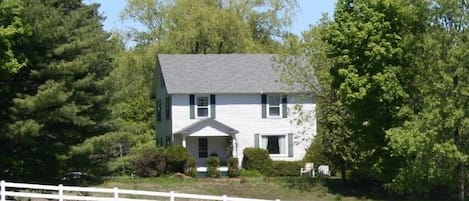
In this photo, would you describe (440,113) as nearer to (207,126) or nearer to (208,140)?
(207,126)

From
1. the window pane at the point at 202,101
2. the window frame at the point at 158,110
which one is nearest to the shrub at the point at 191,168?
the window pane at the point at 202,101

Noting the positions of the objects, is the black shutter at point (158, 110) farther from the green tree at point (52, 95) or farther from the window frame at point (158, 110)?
the green tree at point (52, 95)

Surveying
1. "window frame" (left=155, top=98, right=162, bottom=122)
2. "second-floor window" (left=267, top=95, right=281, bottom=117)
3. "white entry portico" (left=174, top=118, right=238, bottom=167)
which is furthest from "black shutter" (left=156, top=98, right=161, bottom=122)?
"second-floor window" (left=267, top=95, right=281, bottom=117)

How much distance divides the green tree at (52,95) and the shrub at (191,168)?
914 centimetres

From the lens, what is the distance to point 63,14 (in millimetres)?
41000

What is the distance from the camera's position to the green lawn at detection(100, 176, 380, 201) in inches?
1654

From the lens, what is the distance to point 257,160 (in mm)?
52062

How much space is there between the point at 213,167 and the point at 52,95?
634 inches

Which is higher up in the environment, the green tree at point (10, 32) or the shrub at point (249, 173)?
the green tree at point (10, 32)

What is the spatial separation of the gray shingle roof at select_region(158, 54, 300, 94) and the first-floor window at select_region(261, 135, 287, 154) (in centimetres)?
280

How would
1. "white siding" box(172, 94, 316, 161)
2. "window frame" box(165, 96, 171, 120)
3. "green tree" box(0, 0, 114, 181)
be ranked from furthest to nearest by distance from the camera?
"window frame" box(165, 96, 171, 120) < "white siding" box(172, 94, 316, 161) < "green tree" box(0, 0, 114, 181)

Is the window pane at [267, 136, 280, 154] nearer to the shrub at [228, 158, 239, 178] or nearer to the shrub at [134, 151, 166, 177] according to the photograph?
the shrub at [228, 158, 239, 178]

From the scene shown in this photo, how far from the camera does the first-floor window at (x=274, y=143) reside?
54844mm

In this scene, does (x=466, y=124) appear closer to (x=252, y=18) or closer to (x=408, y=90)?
(x=408, y=90)
